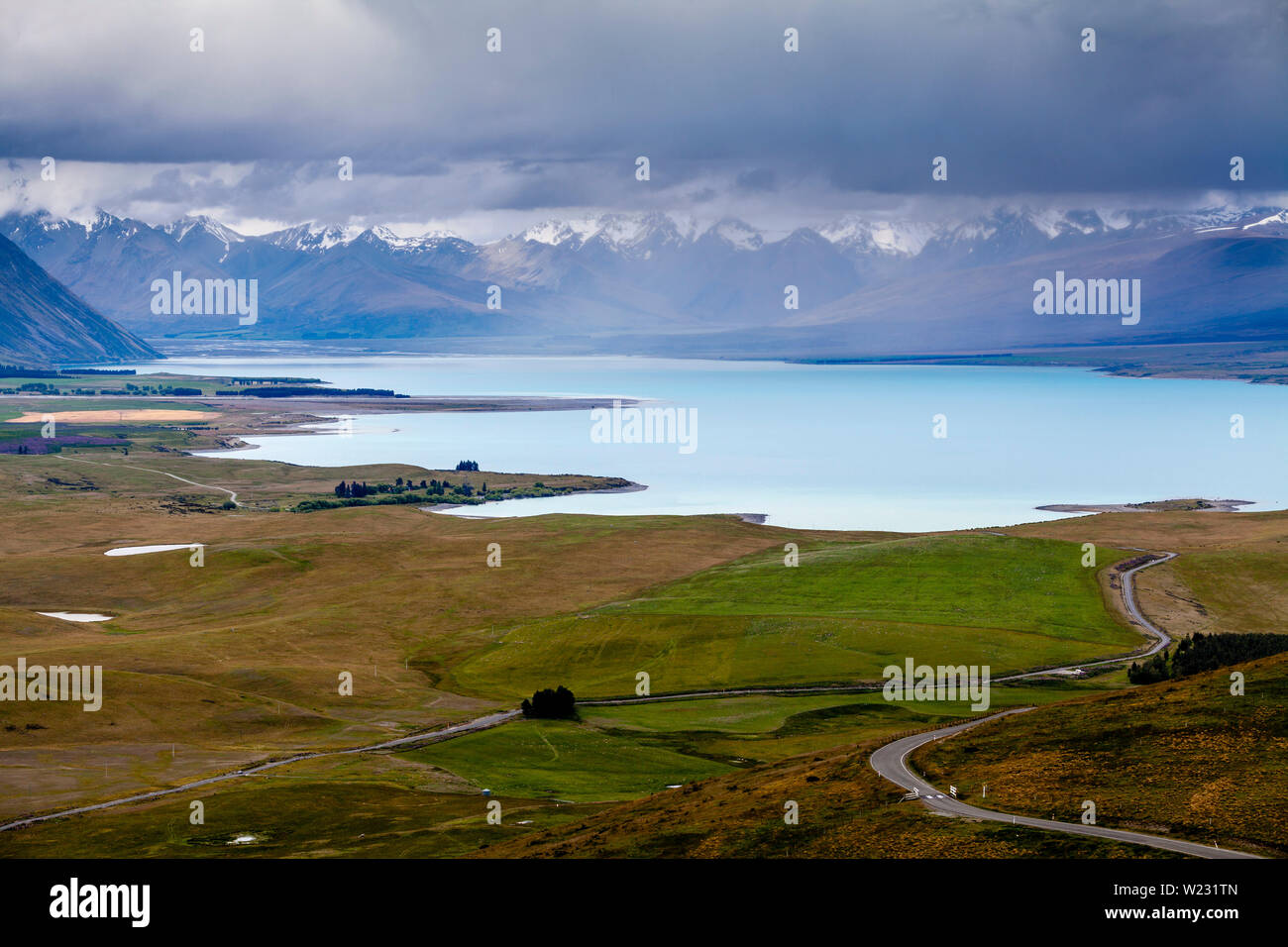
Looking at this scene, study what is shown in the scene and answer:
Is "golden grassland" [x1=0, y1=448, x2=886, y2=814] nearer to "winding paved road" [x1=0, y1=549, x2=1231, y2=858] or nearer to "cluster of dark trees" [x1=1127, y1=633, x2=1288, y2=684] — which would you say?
"winding paved road" [x1=0, y1=549, x2=1231, y2=858]

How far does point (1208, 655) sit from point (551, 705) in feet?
145

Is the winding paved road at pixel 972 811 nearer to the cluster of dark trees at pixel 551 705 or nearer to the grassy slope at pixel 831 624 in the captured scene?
the cluster of dark trees at pixel 551 705

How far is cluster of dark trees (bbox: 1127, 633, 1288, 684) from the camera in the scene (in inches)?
3551

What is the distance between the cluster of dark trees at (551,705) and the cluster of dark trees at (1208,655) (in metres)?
38.3

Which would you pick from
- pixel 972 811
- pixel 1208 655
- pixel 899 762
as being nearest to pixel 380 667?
pixel 899 762

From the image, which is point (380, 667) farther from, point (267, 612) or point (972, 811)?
point (972, 811)

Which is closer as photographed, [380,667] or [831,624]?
[380,667]

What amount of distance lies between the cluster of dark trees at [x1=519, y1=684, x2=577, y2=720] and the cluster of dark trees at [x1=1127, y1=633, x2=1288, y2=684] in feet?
126

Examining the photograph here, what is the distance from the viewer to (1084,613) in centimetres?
12256

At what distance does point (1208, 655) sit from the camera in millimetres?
92250

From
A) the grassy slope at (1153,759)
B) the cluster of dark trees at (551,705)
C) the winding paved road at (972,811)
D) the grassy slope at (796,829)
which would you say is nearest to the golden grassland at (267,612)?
the cluster of dark trees at (551,705)

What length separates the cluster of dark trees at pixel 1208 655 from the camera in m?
90.2

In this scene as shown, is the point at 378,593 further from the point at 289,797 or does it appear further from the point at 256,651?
the point at 289,797
